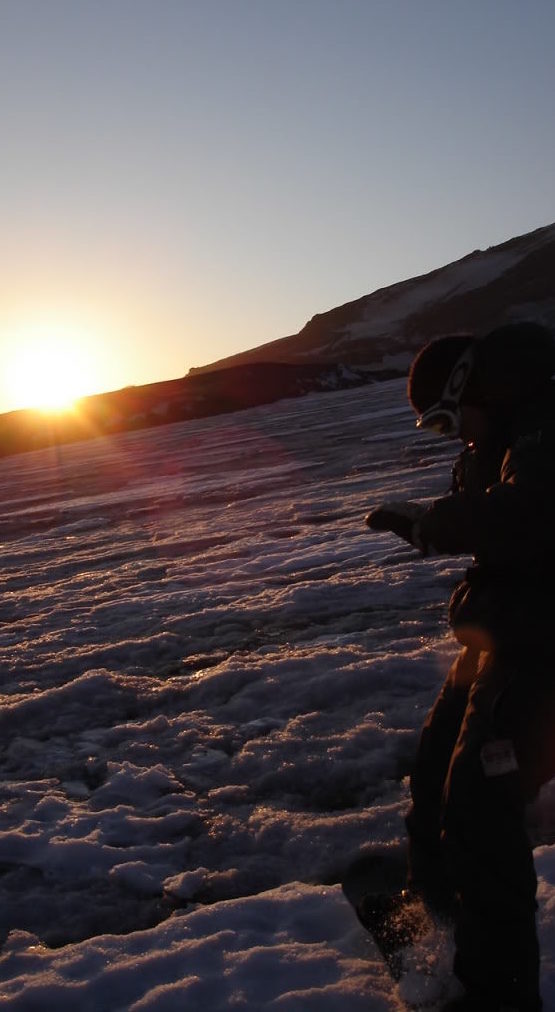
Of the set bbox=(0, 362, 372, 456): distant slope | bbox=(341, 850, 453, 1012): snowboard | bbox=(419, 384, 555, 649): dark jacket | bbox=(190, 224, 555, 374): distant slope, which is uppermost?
bbox=(190, 224, 555, 374): distant slope

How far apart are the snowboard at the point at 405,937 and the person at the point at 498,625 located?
0.45 ft

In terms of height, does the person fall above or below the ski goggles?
below

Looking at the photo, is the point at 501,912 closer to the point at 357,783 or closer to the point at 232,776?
the point at 357,783

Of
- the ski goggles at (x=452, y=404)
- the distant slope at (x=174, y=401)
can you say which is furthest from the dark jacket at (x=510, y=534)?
the distant slope at (x=174, y=401)

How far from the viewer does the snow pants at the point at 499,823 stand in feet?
6.90

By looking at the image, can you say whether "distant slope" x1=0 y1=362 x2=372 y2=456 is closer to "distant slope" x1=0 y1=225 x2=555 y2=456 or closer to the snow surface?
"distant slope" x1=0 y1=225 x2=555 y2=456

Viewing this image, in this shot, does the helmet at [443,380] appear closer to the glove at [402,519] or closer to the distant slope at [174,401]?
the glove at [402,519]

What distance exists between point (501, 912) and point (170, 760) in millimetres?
2254

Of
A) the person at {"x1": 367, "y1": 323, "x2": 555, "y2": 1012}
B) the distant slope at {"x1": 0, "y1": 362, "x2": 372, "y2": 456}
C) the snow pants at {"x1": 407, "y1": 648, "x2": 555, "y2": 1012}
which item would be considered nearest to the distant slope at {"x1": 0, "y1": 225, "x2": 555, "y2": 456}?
the distant slope at {"x1": 0, "y1": 362, "x2": 372, "y2": 456}

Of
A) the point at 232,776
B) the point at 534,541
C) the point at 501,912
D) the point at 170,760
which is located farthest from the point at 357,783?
the point at 534,541

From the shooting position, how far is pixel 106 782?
13.0 feet

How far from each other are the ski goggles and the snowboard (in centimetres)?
138

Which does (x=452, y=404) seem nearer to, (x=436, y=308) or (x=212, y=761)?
(x=212, y=761)

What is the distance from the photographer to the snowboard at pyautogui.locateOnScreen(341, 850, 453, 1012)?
92.1 inches
